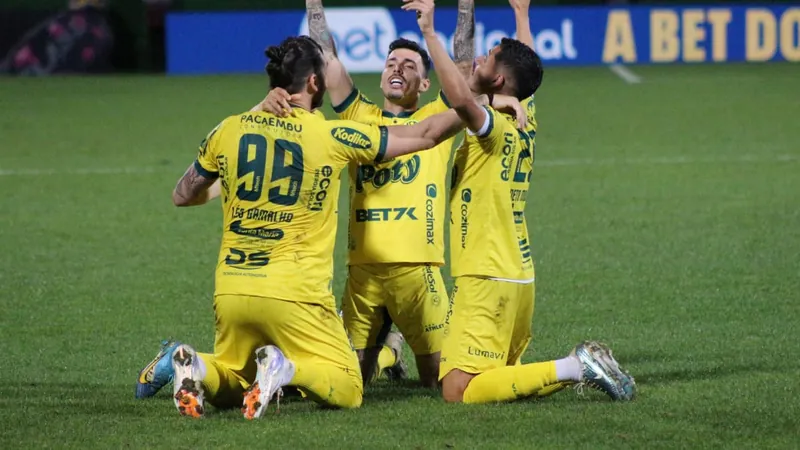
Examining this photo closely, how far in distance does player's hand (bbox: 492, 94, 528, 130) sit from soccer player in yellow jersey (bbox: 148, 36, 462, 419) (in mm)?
322

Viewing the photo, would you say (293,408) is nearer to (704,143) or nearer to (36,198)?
(36,198)

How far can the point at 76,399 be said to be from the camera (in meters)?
6.54

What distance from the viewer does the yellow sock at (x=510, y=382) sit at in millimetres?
6125

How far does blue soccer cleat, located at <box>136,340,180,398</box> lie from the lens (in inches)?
253

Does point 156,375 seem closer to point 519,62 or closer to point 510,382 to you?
point 510,382

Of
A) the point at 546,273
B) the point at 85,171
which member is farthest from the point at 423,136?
the point at 85,171

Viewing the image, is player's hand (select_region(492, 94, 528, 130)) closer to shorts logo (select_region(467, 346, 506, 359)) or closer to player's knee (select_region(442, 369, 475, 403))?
shorts logo (select_region(467, 346, 506, 359))

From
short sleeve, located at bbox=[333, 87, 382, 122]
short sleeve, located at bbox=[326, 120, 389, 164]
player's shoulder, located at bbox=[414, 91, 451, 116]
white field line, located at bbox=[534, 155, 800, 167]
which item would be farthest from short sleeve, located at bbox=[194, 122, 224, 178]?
white field line, located at bbox=[534, 155, 800, 167]

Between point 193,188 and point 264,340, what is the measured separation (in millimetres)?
751

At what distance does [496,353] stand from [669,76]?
19525 millimetres

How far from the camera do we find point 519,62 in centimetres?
623

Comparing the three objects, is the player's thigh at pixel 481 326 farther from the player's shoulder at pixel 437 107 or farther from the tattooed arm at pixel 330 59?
the tattooed arm at pixel 330 59

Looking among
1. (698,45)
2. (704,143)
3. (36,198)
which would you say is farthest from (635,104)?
(36,198)

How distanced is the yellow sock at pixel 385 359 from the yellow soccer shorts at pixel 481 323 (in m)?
0.74
